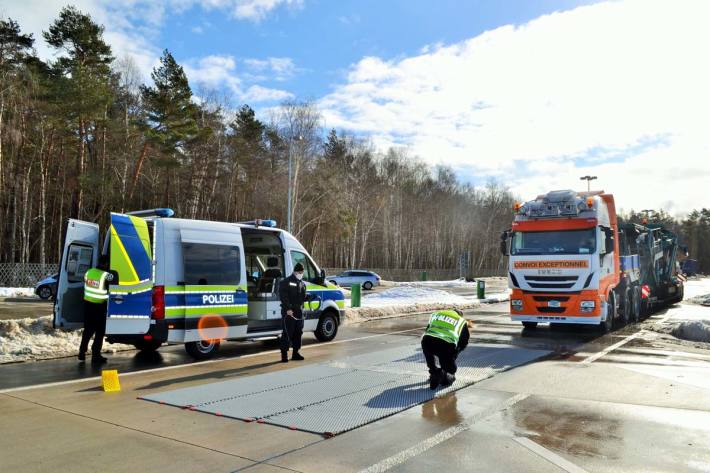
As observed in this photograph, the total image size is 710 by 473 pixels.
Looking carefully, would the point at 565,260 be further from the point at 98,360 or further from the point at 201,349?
the point at 98,360

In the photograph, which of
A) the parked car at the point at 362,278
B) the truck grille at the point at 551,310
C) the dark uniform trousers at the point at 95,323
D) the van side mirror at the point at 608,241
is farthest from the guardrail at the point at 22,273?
the van side mirror at the point at 608,241

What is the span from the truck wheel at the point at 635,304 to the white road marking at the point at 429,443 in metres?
12.9

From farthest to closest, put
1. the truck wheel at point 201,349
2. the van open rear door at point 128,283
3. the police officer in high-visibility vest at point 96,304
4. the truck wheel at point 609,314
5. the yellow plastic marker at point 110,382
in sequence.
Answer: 1. the truck wheel at point 609,314
2. the truck wheel at point 201,349
3. the police officer in high-visibility vest at point 96,304
4. the van open rear door at point 128,283
5. the yellow plastic marker at point 110,382

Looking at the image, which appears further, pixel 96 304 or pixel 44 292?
pixel 44 292

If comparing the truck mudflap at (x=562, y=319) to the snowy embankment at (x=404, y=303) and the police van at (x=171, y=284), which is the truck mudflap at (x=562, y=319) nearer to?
the snowy embankment at (x=404, y=303)

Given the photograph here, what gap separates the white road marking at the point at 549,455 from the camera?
4.66 meters

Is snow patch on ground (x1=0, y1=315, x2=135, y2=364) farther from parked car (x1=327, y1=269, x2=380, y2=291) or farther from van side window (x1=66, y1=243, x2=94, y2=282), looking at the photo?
parked car (x1=327, y1=269, x2=380, y2=291)

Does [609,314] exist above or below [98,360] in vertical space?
above

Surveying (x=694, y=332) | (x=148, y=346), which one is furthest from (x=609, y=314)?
(x=148, y=346)

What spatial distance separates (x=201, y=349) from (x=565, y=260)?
903cm

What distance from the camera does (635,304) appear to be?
17922mm

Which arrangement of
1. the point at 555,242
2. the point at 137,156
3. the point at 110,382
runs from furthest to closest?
the point at 137,156, the point at 555,242, the point at 110,382

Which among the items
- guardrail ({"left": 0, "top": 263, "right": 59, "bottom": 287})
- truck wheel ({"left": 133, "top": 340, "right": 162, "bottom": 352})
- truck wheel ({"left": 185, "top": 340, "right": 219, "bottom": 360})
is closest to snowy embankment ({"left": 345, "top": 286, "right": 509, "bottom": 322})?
truck wheel ({"left": 185, "top": 340, "right": 219, "bottom": 360})

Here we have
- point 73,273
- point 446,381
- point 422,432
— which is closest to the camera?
point 422,432
